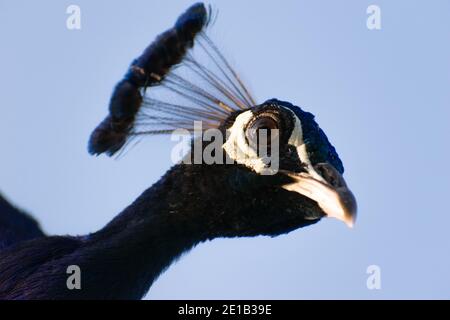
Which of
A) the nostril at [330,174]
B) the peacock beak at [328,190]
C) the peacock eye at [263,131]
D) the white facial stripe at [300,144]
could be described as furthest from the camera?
the peacock eye at [263,131]

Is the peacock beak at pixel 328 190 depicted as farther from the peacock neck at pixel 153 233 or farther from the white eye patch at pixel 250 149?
the peacock neck at pixel 153 233

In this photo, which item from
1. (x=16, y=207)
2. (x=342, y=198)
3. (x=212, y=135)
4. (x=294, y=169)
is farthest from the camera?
(x=16, y=207)

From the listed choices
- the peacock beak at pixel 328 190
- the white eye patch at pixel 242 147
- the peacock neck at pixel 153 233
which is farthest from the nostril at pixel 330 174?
the peacock neck at pixel 153 233

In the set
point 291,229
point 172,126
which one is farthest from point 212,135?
point 291,229

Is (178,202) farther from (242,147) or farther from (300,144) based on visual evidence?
(300,144)

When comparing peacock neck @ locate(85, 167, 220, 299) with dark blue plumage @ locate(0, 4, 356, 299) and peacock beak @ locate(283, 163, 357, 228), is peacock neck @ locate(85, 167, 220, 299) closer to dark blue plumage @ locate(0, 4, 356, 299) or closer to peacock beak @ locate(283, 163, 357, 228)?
dark blue plumage @ locate(0, 4, 356, 299)

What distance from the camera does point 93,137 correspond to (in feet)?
16.7

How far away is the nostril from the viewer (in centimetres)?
445

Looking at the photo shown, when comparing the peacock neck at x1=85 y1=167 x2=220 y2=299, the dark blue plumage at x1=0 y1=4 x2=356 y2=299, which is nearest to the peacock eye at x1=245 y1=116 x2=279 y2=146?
the dark blue plumage at x1=0 y1=4 x2=356 y2=299

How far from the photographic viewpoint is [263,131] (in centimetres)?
475

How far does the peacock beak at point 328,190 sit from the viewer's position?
14.2 feet

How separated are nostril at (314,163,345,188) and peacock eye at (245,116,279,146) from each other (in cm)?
26
